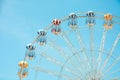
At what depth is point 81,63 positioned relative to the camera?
27844mm

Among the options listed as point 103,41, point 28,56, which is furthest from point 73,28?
point 28,56

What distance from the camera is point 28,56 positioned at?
1174 inches

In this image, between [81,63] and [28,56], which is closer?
[81,63]

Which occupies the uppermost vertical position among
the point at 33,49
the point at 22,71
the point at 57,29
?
the point at 57,29

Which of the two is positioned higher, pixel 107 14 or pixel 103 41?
pixel 107 14

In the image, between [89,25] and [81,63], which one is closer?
[81,63]

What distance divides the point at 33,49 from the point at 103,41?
6.64m

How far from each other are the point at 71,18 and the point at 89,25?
1965 mm

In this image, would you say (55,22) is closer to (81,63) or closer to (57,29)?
(57,29)

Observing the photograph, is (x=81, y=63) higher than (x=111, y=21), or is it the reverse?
(x=111, y=21)

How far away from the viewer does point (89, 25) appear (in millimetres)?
29828

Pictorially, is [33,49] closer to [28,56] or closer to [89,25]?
[28,56]

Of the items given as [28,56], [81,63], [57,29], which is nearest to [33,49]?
[28,56]

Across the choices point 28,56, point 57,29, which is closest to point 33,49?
point 28,56
